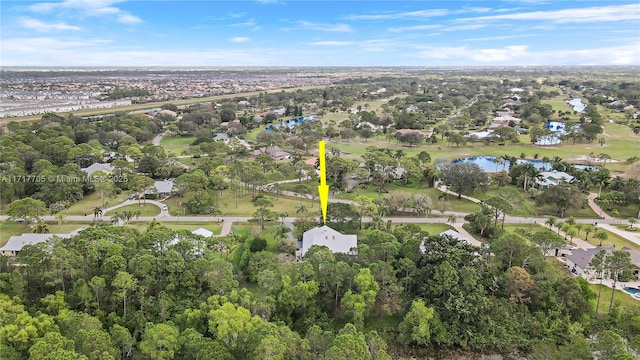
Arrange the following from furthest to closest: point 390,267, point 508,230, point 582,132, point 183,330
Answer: point 582,132 < point 508,230 < point 390,267 < point 183,330

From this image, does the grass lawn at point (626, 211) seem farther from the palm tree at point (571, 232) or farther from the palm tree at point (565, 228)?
the palm tree at point (571, 232)

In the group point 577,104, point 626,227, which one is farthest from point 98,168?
point 577,104

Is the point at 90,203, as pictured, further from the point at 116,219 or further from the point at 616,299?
the point at 616,299

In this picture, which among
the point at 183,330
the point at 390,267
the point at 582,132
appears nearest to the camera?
the point at 183,330

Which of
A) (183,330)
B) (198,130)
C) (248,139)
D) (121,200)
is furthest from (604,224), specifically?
(198,130)

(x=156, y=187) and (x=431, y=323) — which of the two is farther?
(x=156, y=187)

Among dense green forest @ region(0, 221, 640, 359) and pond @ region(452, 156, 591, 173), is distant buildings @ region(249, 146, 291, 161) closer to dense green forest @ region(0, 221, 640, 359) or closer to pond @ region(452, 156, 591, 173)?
pond @ region(452, 156, 591, 173)

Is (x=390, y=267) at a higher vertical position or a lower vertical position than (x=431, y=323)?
higher

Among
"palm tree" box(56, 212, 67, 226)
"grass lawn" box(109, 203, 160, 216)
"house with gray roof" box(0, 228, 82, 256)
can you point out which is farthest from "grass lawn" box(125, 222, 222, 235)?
"house with gray roof" box(0, 228, 82, 256)

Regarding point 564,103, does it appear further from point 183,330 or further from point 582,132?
point 183,330
